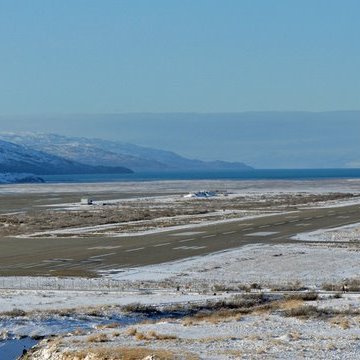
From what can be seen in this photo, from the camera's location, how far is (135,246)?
51156mm

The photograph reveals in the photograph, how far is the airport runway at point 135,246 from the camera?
42.1 meters

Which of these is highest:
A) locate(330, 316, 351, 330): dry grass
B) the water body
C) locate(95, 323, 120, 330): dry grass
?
locate(330, 316, 351, 330): dry grass

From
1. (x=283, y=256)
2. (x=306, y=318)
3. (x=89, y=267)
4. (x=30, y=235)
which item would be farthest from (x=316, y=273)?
(x=30, y=235)

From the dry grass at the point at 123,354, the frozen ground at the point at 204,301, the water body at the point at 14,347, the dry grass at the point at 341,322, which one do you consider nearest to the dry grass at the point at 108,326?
the frozen ground at the point at 204,301

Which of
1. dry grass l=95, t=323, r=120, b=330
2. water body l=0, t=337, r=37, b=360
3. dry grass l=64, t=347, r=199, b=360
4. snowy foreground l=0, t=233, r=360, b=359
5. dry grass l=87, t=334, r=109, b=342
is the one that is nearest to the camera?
dry grass l=64, t=347, r=199, b=360

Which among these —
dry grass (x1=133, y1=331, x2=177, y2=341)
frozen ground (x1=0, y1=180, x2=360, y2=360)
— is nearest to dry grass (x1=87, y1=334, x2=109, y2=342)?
frozen ground (x1=0, y1=180, x2=360, y2=360)

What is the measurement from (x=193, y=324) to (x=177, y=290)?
789cm

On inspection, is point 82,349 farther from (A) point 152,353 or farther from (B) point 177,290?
(B) point 177,290

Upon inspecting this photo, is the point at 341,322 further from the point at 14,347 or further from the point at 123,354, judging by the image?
the point at 14,347

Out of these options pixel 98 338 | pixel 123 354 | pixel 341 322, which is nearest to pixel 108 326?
pixel 98 338

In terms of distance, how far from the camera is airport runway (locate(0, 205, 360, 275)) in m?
42.1

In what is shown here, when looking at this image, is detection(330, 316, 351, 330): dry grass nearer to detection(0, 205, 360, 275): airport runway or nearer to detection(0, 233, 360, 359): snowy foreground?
detection(0, 233, 360, 359): snowy foreground

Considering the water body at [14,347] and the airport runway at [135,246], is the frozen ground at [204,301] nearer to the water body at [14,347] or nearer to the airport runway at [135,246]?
the water body at [14,347]

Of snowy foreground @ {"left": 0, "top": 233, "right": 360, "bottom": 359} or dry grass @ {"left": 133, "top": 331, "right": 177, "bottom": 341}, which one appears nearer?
snowy foreground @ {"left": 0, "top": 233, "right": 360, "bottom": 359}
